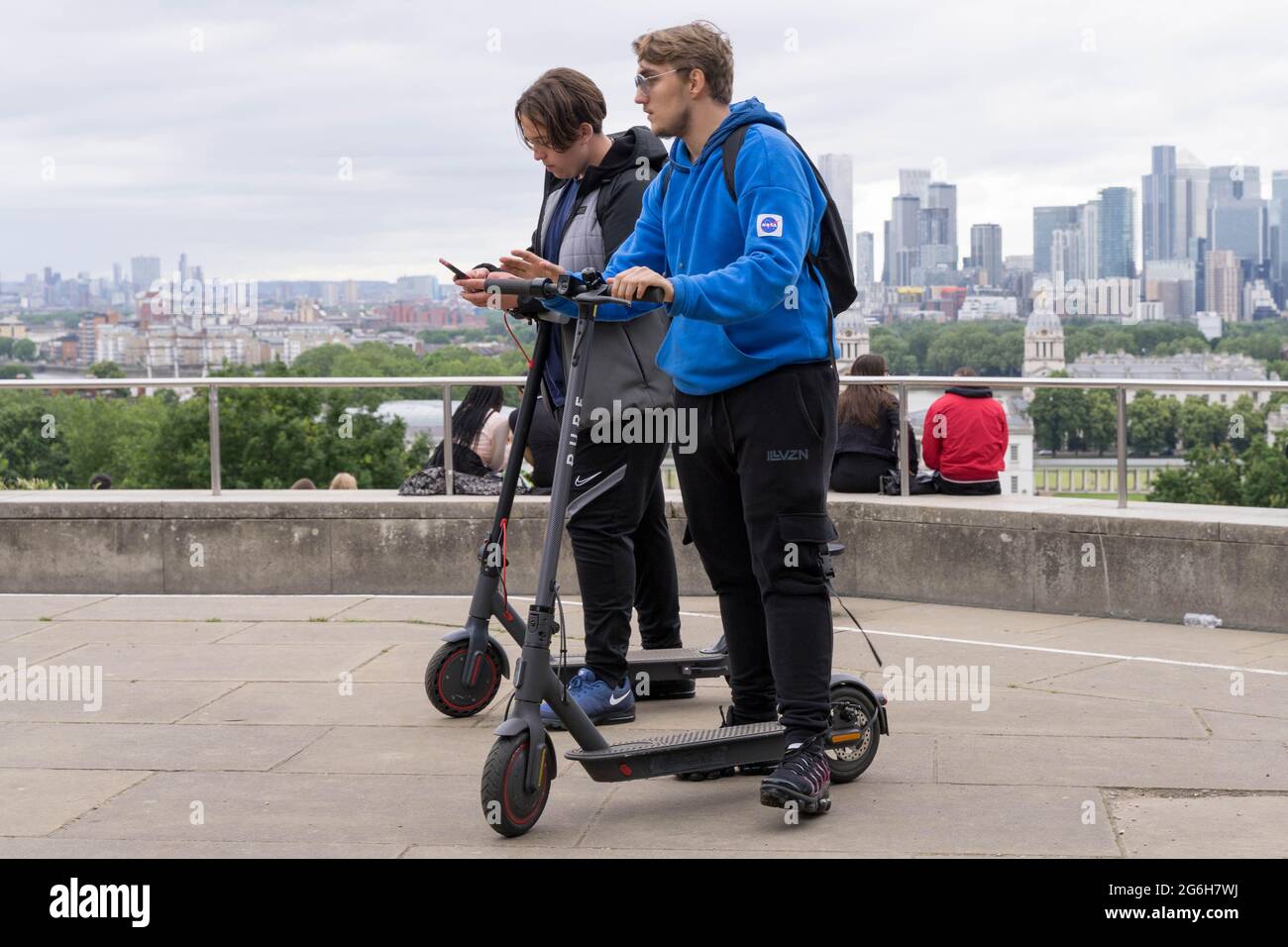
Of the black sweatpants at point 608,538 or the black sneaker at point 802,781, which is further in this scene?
the black sweatpants at point 608,538

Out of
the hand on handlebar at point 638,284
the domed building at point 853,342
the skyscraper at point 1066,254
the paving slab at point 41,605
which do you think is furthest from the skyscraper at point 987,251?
the hand on handlebar at point 638,284

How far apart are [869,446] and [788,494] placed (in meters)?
4.60

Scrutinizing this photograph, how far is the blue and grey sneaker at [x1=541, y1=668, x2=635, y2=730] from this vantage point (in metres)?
5.46

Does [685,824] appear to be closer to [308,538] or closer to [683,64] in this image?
[683,64]

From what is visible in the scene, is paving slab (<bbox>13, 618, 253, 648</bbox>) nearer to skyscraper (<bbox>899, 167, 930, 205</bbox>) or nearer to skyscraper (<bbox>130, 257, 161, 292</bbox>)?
skyscraper (<bbox>899, 167, 930, 205</bbox>)

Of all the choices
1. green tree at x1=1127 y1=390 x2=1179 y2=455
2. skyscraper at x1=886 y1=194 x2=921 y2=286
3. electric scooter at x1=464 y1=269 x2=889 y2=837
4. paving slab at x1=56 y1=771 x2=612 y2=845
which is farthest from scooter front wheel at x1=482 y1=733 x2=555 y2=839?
skyscraper at x1=886 y1=194 x2=921 y2=286

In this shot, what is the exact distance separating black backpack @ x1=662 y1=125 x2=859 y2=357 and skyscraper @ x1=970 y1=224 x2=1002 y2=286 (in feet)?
82.4

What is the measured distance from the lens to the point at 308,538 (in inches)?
347

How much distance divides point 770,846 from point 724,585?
2.91 feet

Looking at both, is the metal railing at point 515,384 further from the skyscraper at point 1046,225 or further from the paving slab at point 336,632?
the skyscraper at point 1046,225

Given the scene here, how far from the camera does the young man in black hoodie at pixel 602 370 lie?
17.6 ft

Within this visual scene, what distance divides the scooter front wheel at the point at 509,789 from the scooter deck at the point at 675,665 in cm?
161

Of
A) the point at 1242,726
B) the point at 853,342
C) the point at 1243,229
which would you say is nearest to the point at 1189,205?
the point at 1243,229

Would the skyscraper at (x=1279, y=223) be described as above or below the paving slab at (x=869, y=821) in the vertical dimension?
above
